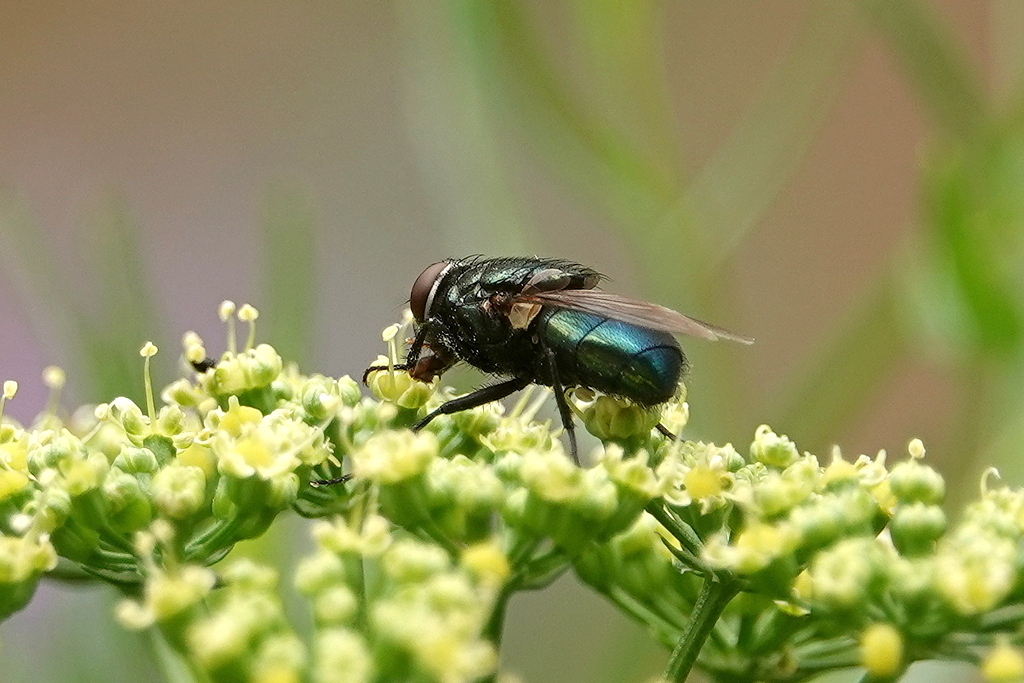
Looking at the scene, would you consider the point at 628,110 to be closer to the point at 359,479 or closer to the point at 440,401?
the point at 440,401

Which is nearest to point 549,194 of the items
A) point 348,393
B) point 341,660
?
point 348,393

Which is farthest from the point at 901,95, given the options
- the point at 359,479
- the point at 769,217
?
the point at 359,479

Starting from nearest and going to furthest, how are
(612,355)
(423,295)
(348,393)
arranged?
1. (348,393)
2. (612,355)
3. (423,295)

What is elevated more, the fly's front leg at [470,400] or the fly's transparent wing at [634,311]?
the fly's transparent wing at [634,311]

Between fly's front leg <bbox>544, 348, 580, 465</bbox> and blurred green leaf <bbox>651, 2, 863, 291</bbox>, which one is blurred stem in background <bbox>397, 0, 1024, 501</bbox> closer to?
blurred green leaf <bbox>651, 2, 863, 291</bbox>

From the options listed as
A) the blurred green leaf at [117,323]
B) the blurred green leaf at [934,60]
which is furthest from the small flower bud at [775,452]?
the blurred green leaf at [934,60]

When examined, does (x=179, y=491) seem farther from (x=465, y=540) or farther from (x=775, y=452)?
(x=775, y=452)

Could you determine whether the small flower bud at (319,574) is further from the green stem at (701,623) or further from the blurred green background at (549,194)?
the blurred green background at (549,194)
